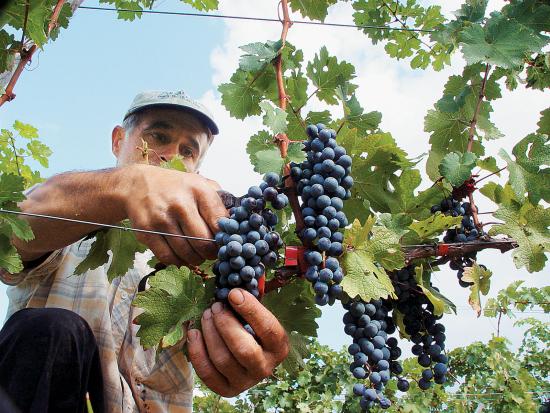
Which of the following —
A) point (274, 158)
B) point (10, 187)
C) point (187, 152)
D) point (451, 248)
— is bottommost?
point (10, 187)

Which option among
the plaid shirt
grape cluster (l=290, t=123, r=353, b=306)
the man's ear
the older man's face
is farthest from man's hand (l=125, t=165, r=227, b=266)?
the man's ear

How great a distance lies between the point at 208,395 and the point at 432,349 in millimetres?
7134

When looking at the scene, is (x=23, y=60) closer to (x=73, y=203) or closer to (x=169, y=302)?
(x=73, y=203)

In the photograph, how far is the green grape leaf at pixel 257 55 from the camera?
6.29ft

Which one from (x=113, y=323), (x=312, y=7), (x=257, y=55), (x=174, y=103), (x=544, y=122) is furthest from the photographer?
(x=174, y=103)

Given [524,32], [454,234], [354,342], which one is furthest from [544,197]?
[354,342]

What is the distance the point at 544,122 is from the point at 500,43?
41 cm

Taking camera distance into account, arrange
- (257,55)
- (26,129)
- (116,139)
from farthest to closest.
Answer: (26,129) < (116,139) < (257,55)

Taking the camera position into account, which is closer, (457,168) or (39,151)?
(457,168)

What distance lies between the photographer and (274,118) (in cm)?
172

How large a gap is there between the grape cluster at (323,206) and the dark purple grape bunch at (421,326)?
28cm

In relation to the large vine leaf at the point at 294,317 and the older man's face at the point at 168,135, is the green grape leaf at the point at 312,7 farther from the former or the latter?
the older man's face at the point at 168,135

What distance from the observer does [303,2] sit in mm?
2375

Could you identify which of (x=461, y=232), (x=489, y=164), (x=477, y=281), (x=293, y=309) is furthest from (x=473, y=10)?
(x=293, y=309)
